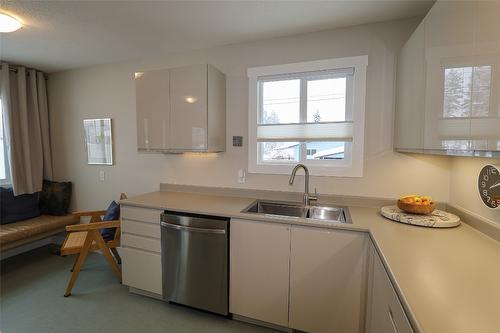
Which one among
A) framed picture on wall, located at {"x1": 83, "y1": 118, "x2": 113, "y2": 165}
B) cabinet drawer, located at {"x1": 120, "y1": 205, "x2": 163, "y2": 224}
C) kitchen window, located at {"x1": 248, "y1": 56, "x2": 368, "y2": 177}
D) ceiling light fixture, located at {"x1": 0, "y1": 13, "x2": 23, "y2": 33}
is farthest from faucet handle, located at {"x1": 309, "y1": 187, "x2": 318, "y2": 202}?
ceiling light fixture, located at {"x1": 0, "y1": 13, "x2": 23, "y2": 33}

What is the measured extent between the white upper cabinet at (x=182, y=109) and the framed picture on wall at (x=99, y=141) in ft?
2.93

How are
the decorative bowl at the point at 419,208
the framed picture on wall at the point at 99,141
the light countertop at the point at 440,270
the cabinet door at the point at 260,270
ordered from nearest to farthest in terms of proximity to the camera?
1. the light countertop at the point at 440,270
2. the decorative bowl at the point at 419,208
3. the cabinet door at the point at 260,270
4. the framed picture on wall at the point at 99,141

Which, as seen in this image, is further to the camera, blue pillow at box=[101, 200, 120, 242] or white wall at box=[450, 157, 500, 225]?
blue pillow at box=[101, 200, 120, 242]

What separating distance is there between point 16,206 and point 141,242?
2104 millimetres

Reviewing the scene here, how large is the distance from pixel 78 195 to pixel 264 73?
9.99 ft

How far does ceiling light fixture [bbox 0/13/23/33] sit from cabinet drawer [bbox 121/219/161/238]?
1.83 meters

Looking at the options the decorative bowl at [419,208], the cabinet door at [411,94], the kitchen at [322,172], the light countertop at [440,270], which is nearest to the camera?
the light countertop at [440,270]

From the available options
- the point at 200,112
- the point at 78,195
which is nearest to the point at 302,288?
the point at 200,112

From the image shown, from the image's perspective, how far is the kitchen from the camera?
1003 millimetres

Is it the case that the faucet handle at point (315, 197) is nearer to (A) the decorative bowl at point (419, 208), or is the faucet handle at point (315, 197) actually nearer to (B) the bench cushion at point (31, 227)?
(A) the decorative bowl at point (419, 208)

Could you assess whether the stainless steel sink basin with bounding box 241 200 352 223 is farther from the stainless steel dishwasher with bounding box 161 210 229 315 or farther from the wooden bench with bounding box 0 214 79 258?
the wooden bench with bounding box 0 214 79 258

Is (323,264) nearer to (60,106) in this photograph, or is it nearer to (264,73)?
(264,73)

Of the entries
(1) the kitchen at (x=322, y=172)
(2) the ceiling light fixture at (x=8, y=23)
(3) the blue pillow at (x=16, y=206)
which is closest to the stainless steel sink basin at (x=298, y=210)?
(1) the kitchen at (x=322, y=172)

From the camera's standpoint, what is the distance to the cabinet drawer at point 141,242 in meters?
2.08
